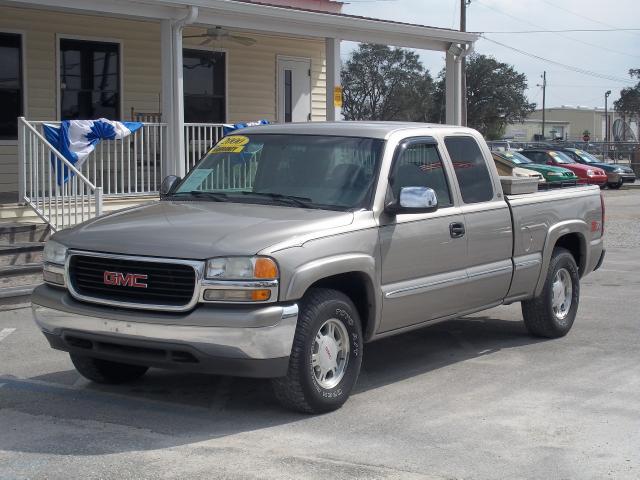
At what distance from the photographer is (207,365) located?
18.6ft

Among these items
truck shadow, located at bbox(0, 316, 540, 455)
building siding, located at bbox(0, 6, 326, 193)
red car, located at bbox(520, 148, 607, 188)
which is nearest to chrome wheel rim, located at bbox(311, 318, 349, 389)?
truck shadow, located at bbox(0, 316, 540, 455)

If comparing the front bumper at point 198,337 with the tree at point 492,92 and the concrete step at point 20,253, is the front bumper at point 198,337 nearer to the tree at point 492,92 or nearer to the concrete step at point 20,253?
the concrete step at point 20,253

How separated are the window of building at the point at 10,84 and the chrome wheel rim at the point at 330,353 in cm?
1031

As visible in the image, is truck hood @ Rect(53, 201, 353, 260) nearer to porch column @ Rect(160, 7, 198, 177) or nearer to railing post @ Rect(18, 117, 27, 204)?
railing post @ Rect(18, 117, 27, 204)

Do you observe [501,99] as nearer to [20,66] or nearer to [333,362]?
[20,66]

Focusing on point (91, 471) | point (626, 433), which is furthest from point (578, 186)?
point (91, 471)

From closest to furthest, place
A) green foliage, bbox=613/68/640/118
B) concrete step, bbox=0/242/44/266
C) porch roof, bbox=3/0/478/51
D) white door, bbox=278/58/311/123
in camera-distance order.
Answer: concrete step, bbox=0/242/44/266, porch roof, bbox=3/0/478/51, white door, bbox=278/58/311/123, green foliage, bbox=613/68/640/118

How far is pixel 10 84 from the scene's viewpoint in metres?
15.1

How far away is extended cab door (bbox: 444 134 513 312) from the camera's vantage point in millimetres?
7414

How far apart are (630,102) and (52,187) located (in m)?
69.3

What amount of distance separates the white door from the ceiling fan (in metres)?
1.93

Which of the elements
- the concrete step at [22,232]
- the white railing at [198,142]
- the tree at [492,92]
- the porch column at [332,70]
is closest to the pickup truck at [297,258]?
the concrete step at [22,232]

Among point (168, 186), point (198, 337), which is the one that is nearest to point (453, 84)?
point (168, 186)

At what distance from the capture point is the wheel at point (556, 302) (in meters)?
8.54
